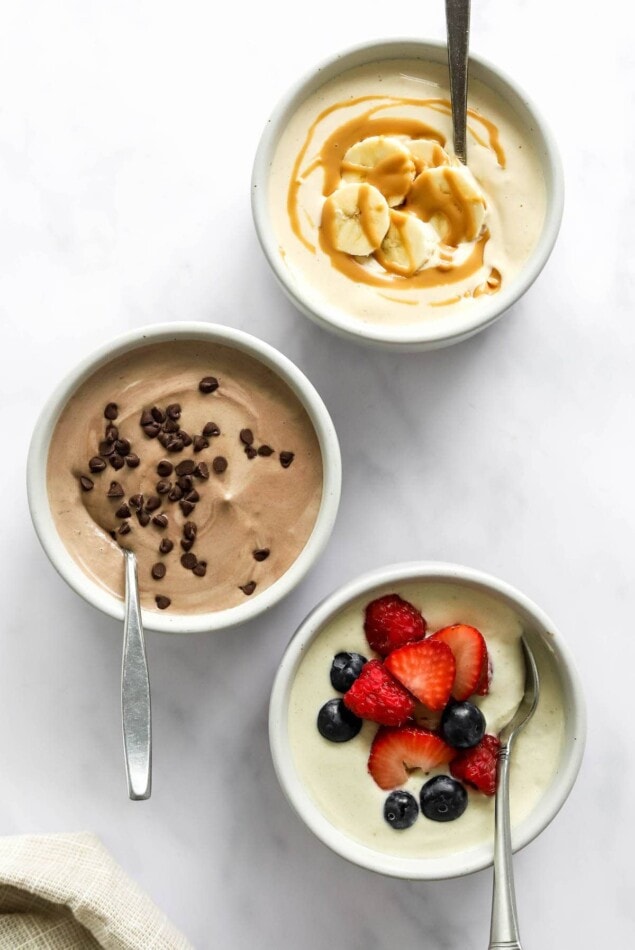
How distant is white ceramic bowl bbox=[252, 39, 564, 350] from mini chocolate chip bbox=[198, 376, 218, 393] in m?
0.20

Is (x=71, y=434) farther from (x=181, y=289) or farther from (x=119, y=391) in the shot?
(x=181, y=289)

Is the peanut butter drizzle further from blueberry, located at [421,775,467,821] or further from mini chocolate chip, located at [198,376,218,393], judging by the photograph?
blueberry, located at [421,775,467,821]

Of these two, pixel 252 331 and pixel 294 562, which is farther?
pixel 252 331

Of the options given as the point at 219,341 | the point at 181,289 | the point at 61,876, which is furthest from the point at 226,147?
the point at 61,876

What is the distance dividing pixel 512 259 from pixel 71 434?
32.5 inches

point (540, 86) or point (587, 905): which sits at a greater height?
point (540, 86)

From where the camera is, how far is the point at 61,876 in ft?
6.20

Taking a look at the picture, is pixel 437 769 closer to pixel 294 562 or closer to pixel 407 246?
pixel 294 562

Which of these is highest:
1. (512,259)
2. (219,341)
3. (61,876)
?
(512,259)

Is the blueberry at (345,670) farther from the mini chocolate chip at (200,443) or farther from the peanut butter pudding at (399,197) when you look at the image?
the peanut butter pudding at (399,197)

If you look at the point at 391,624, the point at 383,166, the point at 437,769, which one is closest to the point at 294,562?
the point at 391,624

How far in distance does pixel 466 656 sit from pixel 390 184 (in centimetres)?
83

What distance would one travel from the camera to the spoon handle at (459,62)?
1.76m

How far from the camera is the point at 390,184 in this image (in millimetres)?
1829
